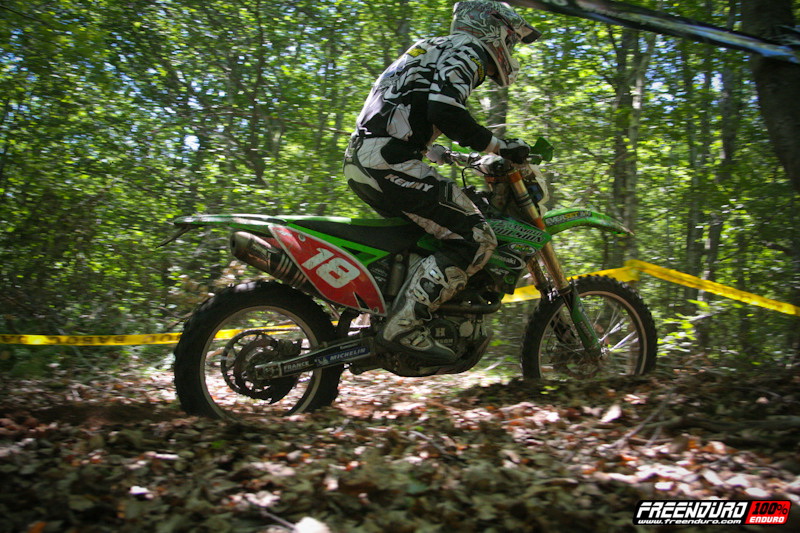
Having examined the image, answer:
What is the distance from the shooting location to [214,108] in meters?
7.77

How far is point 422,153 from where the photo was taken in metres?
3.68

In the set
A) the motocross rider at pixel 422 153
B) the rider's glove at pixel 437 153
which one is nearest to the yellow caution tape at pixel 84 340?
the motocross rider at pixel 422 153

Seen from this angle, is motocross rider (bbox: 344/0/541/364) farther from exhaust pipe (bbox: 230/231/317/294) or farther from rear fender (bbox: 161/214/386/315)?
exhaust pipe (bbox: 230/231/317/294)

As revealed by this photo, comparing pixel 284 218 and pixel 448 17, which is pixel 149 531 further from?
pixel 448 17

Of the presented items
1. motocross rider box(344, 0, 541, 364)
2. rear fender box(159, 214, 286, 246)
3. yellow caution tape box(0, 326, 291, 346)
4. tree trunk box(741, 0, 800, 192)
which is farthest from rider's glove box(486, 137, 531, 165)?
yellow caution tape box(0, 326, 291, 346)

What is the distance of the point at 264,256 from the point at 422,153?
1205mm

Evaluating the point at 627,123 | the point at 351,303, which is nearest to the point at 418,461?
the point at 351,303

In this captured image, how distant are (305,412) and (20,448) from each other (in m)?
1.52

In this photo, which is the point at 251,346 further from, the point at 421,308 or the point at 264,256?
the point at 421,308

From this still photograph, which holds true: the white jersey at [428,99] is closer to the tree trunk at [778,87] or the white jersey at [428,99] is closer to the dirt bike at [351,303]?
the dirt bike at [351,303]

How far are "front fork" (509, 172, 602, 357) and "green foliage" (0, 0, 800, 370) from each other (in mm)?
1706

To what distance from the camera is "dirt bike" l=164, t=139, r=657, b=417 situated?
3377 mm

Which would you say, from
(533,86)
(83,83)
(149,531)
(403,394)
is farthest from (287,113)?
(149,531)

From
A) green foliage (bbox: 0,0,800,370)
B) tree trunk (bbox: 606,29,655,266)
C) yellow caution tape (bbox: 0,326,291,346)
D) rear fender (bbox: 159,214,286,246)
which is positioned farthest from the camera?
tree trunk (bbox: 606,29,655,266)
